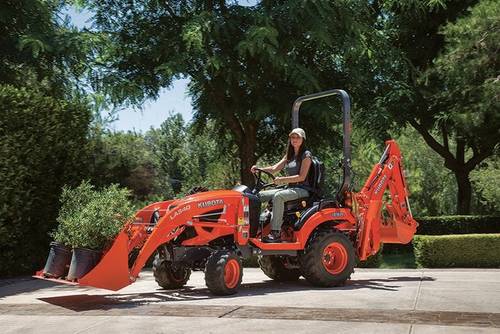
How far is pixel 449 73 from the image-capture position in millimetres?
17312

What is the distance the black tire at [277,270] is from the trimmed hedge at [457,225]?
12.0m

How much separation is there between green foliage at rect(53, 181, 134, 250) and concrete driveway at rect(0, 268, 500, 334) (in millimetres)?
832

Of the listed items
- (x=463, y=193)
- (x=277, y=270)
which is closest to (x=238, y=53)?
(x=277, y=270)

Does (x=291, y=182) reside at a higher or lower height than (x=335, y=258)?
higher

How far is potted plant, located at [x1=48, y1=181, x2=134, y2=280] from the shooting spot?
26.6 ft

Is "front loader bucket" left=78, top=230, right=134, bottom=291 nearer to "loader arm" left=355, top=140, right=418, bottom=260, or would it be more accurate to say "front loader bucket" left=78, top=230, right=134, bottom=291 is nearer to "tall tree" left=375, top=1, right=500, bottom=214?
"loader arm" left=355, top=140, right=418, bottom=260

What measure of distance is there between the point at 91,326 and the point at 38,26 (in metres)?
10.6

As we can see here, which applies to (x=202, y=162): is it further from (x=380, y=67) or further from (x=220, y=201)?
(x=220, y=201)

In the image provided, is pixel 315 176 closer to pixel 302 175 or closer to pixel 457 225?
pixel 302 175

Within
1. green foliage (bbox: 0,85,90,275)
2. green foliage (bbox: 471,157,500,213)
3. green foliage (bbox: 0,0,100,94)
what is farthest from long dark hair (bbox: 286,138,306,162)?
green foliage (bbox: 471,157,500,213)

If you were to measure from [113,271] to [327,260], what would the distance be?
321 centimetres

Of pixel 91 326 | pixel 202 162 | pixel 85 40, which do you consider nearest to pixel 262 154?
pixel 85 40

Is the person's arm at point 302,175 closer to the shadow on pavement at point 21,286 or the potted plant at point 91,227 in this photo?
the potted plant at point 91,227

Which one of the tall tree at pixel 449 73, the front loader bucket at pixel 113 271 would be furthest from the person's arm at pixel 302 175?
the tall tree at pixel 449 73
